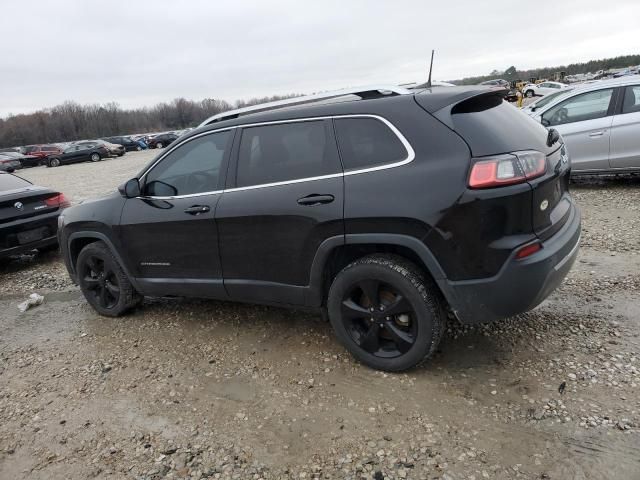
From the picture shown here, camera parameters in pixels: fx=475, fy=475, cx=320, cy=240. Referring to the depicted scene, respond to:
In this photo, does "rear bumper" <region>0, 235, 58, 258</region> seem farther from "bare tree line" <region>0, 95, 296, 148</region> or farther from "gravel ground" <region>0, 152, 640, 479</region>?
"bare tree line" <region>0, 95, 296, 148</region>

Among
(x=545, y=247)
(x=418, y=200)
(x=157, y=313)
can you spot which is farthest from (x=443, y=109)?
(x=157, y=313)

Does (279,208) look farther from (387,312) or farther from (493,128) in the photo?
(493,128)

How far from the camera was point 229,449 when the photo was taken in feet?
8.73

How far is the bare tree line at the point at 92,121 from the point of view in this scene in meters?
85.0

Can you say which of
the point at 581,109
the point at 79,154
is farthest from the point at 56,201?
the point at 79,154

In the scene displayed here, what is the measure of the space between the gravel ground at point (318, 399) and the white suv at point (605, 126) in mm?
3580

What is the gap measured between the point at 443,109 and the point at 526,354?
1.73 meters

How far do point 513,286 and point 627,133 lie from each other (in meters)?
5.92

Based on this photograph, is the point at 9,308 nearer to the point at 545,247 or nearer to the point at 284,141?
the point at 284,141

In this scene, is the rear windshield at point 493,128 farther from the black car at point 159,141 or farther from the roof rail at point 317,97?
the black car at point 159,141

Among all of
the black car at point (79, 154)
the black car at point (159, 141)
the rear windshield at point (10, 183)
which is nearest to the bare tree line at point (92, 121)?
the black car at point (159, 141)

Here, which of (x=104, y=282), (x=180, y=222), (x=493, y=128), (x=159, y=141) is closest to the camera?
(x=493, y=128)

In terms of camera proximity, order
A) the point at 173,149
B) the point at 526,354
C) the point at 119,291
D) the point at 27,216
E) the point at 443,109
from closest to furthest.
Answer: the point at 443,109
the point at 526,354
the point at 173,149
the point at 119,291
the point at 27,216

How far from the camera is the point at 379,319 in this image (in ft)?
10.1
